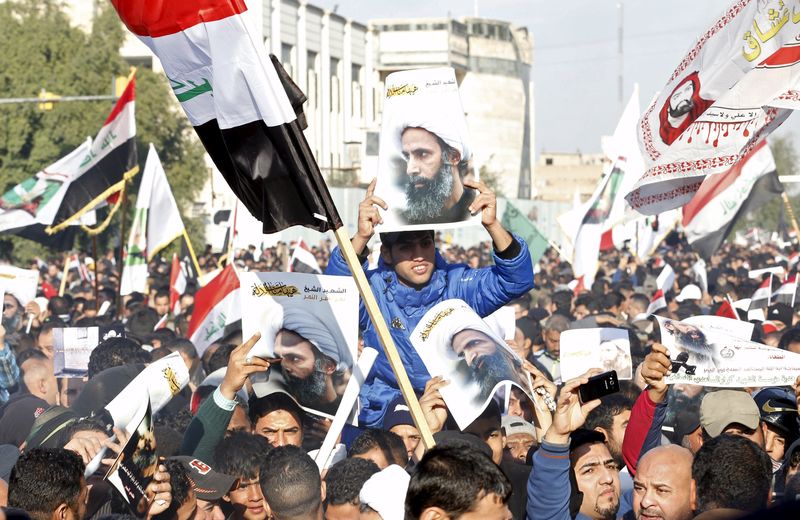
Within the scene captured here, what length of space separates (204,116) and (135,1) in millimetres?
534

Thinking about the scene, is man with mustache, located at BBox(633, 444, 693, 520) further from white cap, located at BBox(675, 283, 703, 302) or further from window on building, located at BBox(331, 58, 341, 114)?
window on building, located at BBox(331, 58, 341, 114)

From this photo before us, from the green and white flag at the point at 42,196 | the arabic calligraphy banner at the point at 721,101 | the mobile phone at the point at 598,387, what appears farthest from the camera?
the green and white flag at the point at 42,196

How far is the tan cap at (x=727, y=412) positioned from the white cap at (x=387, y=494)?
7.42ft

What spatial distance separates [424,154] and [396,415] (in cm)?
125

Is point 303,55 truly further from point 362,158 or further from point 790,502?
point 790,502

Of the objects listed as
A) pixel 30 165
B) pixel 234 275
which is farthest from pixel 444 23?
pixel 234 275

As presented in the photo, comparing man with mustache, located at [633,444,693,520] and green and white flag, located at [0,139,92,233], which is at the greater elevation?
green and white flag, located at [0,139,92,233]

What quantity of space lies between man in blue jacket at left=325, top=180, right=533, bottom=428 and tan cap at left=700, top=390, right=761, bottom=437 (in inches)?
40.4

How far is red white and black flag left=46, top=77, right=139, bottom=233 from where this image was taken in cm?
1661

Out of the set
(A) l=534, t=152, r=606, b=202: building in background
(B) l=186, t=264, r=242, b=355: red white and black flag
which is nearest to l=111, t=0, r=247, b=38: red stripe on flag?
(B) l=186, t=264, r=242, b=355: red white and black flag

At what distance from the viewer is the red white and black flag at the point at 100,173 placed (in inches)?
654

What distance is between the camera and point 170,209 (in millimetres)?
16422

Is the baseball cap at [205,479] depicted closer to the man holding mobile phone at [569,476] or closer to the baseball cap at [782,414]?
the man holding mobile phone at [569,476]

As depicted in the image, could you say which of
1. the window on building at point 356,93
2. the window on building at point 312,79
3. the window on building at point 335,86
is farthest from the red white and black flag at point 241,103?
the window on building at point 356,93
